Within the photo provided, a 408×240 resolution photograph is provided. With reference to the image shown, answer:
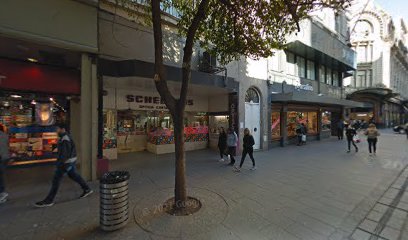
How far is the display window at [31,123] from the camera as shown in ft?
24.7

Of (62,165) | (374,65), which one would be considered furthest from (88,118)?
(374,65)

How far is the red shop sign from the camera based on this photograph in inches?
253

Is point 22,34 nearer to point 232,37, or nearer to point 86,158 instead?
point 86,158

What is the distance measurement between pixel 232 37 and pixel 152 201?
4850mm

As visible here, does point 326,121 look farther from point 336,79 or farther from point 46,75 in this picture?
point 46,75

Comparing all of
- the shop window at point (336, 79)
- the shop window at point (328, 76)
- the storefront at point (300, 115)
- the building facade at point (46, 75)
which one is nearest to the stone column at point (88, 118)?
the building facade at point (46, 75)

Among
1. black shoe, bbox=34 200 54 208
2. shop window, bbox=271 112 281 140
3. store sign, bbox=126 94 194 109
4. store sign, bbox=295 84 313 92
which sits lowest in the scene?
black shoe, bbox=34 200 54 208

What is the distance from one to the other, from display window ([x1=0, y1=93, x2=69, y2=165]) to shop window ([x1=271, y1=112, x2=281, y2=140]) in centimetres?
1083

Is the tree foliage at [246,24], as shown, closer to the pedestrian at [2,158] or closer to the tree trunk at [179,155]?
the tree trunk at [179,155]

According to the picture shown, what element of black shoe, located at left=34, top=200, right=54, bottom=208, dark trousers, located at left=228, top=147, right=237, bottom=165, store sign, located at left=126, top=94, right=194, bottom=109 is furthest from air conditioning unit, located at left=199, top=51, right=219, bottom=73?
black shoe, located at left=34, top=200, right=54, bottom=208

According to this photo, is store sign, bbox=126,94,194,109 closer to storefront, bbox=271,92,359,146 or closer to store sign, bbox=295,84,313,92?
storefront, bbox=271,92,359,146

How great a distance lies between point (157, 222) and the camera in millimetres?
3740

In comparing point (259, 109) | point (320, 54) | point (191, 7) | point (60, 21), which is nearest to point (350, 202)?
point (191, 7)

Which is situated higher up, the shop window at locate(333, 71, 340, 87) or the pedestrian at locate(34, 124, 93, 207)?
the shop window at locate(333, 71, 340, 87)
